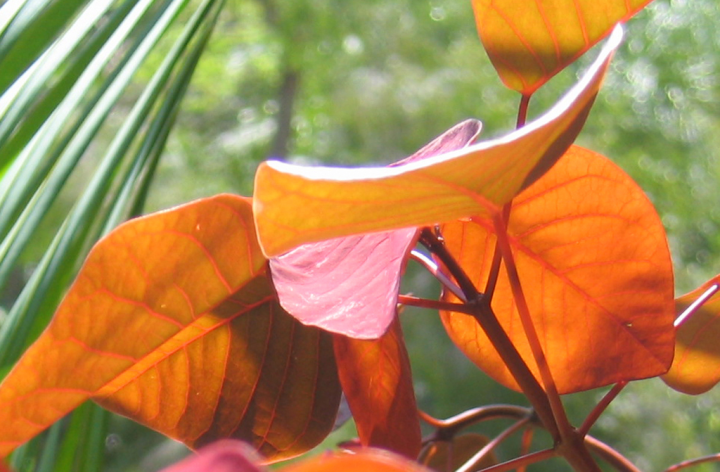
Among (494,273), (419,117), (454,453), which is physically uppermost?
(494,273)

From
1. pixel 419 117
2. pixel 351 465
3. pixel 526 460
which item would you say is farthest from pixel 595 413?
pixel 419 117

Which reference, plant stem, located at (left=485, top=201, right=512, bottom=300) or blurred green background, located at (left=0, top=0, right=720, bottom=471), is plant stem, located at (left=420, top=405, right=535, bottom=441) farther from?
blurred green background, located at (left=0, top=0, right=720, bottom=471)

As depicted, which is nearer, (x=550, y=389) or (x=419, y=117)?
(x=550, y=389)

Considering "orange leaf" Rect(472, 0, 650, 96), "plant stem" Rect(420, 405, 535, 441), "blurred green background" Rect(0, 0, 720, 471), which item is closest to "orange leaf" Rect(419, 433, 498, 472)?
"plant stem" Rect(420, 405, 535, 441)

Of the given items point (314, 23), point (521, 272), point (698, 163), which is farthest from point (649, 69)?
point (521, 272)

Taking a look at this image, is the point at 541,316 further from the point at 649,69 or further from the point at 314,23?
the point at 649,69

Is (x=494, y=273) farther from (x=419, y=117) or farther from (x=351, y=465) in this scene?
(x=419, y=117)
